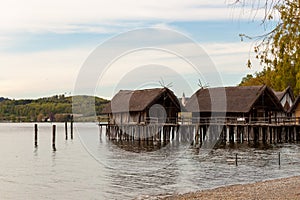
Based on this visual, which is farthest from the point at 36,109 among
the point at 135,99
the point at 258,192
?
the point at 258,192

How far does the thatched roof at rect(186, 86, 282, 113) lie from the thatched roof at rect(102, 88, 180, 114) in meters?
3.28

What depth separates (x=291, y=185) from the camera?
1839 centimetres

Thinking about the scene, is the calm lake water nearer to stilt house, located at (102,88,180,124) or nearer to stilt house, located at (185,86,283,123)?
stilt house, located at (185,86,283,123)

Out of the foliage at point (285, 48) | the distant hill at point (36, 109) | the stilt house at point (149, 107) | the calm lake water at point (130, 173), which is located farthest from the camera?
the distant hill at point (36, 109)

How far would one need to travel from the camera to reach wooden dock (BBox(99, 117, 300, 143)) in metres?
49.1

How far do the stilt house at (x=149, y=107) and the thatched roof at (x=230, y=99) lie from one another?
3243 mm

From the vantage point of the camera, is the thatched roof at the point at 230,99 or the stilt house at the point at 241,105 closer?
the stilt house at the point at 241,105

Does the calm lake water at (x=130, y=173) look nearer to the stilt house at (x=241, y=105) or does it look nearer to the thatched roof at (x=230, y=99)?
the stilt house at (x=241, y=105)

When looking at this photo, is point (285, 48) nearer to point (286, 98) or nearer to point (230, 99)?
point (230, 99)

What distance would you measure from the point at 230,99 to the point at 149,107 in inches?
353

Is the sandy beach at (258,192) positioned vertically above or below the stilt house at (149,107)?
below

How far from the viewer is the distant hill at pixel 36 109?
155875 millimetres

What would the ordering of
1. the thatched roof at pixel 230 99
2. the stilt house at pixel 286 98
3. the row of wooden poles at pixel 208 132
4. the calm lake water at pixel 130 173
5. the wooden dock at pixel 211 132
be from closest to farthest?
the calm lake water at pixel 130 173 → the wooden dock at pixel 211 132 → the row of wooden poles at pixel 208 132 → the thatched roof at pixel 230 99 → the stilt house at pixel 286 98

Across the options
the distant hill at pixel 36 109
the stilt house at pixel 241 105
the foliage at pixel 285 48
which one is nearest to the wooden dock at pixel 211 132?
the stilt house at pixel 241 105
